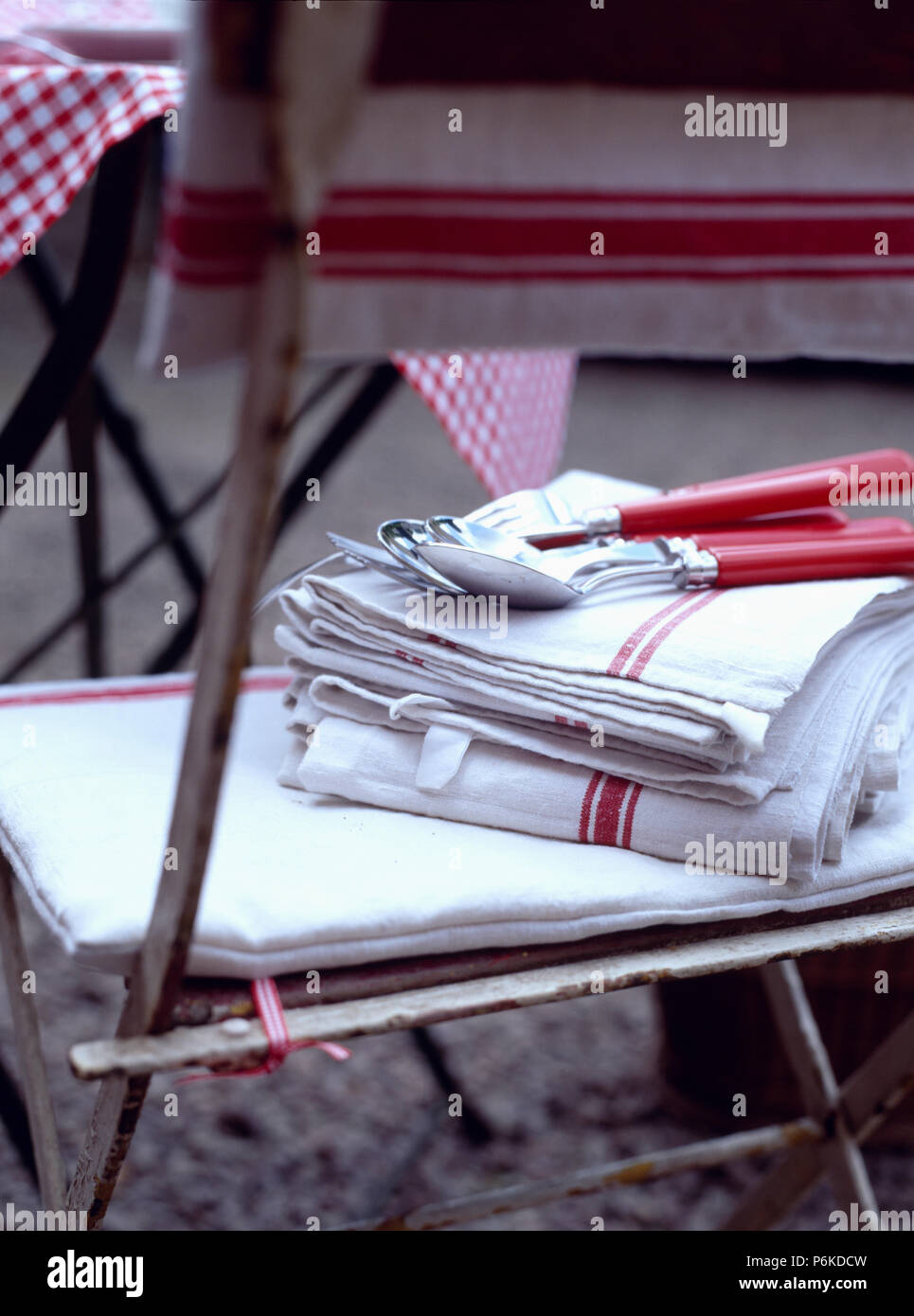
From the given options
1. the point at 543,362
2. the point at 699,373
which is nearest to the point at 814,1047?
the point at 543,362

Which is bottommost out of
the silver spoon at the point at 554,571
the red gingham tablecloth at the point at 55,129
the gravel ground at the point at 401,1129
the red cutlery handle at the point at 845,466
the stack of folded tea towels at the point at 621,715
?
the gravel ground at the point at 401,1129

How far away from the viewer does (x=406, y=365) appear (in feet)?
3.33

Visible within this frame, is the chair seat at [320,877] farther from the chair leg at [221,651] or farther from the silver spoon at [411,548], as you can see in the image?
the silver spoon at [411,548]

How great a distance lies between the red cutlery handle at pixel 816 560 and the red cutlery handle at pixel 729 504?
50 mm

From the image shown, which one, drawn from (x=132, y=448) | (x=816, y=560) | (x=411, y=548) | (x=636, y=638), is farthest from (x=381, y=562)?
(x=132, y=448)

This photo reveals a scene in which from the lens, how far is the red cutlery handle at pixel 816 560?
80cm

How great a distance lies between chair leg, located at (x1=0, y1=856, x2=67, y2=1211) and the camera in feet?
2.53

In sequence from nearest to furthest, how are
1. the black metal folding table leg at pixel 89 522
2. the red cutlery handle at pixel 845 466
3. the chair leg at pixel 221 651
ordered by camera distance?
1. the chair leg at pixel 221 651
2. the red cutlery handle at pixel 845 466
3. the black metal folding table leg at pixel 89 522

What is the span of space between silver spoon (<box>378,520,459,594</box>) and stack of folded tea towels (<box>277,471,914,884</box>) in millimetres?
12

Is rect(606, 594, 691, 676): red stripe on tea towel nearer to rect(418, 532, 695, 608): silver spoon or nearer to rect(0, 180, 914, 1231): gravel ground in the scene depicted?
rect(418, 532, 695, 608): silver spoon

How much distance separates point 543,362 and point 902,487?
42 centimetres

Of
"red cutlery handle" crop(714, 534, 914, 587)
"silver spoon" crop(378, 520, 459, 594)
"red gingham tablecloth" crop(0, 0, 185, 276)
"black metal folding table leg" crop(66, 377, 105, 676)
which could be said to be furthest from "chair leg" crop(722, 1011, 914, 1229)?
"black metal folding table leg" crop(66, 377, 105, 676)

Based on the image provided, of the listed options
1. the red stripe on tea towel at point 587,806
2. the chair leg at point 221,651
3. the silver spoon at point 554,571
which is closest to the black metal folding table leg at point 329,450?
the silver spoon at point 554,571

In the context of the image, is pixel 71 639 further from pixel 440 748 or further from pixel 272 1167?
pixel 440 748
